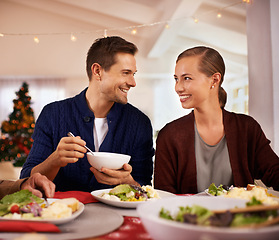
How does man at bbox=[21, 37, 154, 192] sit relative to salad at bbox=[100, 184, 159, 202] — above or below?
above

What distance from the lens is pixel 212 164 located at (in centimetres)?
177

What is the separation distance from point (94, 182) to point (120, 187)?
74 cm

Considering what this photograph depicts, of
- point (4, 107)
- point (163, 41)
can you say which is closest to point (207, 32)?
point (163, 41)

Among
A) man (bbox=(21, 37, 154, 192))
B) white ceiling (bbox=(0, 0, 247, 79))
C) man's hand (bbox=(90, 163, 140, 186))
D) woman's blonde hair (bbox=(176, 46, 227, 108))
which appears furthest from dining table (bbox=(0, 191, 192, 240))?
white ceiling (bbox=(0, 0, 247, 79))

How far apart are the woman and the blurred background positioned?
2.70m

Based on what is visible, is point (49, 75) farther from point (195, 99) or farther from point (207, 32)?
point (195, 99)

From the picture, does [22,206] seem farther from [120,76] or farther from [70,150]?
[120,76]

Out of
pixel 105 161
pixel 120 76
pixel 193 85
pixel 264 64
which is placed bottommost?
pixel 105 161

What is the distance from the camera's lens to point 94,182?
183 cm

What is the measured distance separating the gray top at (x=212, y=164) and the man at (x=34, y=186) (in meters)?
0.94

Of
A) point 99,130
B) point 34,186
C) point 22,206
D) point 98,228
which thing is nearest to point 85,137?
point 99,130

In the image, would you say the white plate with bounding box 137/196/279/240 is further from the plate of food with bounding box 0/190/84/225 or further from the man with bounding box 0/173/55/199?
the man with bounding box 0/173/55/199

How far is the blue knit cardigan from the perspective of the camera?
72.5 inches

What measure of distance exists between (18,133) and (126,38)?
3.34 m
